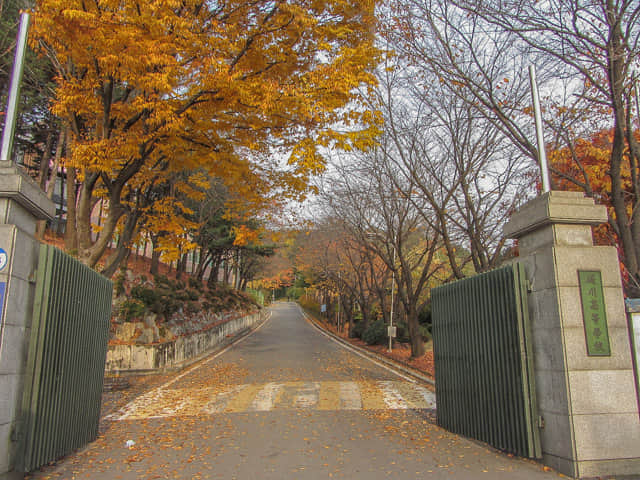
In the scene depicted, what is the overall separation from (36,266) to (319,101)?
5989mm

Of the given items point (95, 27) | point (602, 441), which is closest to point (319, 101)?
point (95, 27)

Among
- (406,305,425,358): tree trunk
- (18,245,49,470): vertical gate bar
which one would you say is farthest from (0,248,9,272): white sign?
(406,305,425,358): tree trunk

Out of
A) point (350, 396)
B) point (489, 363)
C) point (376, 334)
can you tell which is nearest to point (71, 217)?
point (350, 396)

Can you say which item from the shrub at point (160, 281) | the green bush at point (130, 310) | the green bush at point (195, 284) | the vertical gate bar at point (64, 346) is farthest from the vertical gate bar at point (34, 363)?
the green bush at point (195, 284)

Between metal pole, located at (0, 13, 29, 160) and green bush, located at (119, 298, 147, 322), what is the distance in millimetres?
11635

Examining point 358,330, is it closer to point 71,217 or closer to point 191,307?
point 191,307

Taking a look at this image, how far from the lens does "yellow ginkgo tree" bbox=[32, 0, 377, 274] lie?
8.48 meters

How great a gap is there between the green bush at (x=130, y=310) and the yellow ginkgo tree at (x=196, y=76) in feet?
17.0

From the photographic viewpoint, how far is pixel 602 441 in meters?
5.04

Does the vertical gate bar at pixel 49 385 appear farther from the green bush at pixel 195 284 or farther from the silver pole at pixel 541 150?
the green bush at pixel 195 284

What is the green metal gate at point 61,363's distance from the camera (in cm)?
502

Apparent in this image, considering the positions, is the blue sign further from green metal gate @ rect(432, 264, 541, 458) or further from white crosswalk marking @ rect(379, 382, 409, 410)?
white crosswalk marking @ rect(379, 382, 409, 410)

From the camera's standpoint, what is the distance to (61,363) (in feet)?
18.4

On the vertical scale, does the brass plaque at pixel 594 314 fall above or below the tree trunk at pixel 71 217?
below
